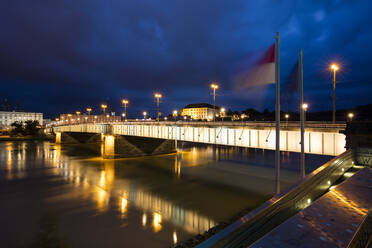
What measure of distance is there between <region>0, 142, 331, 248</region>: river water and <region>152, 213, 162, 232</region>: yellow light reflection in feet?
0.22

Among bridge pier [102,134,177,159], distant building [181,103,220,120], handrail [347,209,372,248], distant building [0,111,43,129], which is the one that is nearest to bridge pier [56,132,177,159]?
bridge pier [102,134,177,159]

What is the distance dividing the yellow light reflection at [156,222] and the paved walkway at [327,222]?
10144 mm

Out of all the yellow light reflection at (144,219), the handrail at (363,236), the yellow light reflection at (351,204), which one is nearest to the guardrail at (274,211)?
the yellow light reflection at (351,204)

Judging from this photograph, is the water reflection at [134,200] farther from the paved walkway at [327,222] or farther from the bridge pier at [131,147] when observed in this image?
the bridge pier at [131,147]

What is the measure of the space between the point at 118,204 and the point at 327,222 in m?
16.8

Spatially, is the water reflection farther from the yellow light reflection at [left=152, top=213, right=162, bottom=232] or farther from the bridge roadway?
the bridge roadway

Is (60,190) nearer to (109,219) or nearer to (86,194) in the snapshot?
(86,194)

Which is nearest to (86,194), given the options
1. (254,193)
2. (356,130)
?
(254,193)

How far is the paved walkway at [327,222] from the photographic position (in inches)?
207

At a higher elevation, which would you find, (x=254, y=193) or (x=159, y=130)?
(x=159, y=130)

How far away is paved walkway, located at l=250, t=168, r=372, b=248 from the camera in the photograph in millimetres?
5246

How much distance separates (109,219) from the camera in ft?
49.7

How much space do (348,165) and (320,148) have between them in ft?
18.2

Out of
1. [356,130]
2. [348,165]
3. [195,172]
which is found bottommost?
[195,172]
